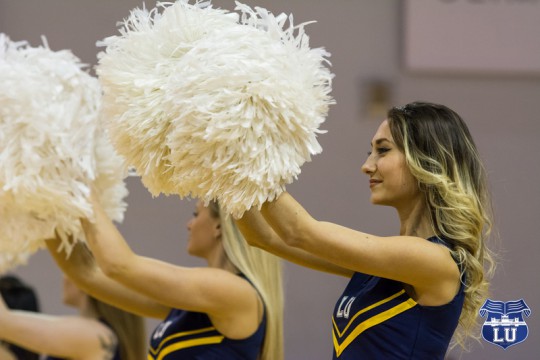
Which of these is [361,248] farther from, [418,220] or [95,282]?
[95,282]

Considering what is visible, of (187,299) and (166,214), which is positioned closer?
(187,299)

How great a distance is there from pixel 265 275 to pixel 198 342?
0.85 feet

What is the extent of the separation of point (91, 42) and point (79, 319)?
96 centimetres

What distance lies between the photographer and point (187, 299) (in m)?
2.20

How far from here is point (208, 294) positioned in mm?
2230

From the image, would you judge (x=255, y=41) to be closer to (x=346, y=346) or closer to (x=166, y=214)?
(x=346, y=346)

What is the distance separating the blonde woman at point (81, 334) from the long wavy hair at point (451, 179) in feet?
4.75

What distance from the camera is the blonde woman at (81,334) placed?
2.86m

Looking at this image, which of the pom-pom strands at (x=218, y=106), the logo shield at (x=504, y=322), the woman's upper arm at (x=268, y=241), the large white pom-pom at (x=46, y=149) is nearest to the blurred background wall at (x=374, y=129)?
the logo shield at (x=504, y=322)

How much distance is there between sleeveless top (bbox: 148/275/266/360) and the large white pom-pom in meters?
0.36

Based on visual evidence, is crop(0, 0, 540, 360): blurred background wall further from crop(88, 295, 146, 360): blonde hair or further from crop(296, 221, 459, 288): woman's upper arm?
crop(296, 221, 459, 288): woman's upper arm

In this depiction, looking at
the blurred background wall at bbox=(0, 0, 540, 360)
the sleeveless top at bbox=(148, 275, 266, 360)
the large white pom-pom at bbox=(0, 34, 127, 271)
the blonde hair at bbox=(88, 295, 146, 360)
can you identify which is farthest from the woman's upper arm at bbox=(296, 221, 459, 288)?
the blonde hair at bbox=(88, 295, 146, 360)

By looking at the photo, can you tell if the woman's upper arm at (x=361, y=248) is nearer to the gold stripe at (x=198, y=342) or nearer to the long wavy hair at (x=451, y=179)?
the long wavy hair at (x=451, y=179)

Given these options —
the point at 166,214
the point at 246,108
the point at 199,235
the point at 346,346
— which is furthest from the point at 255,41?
the point at 166,214
